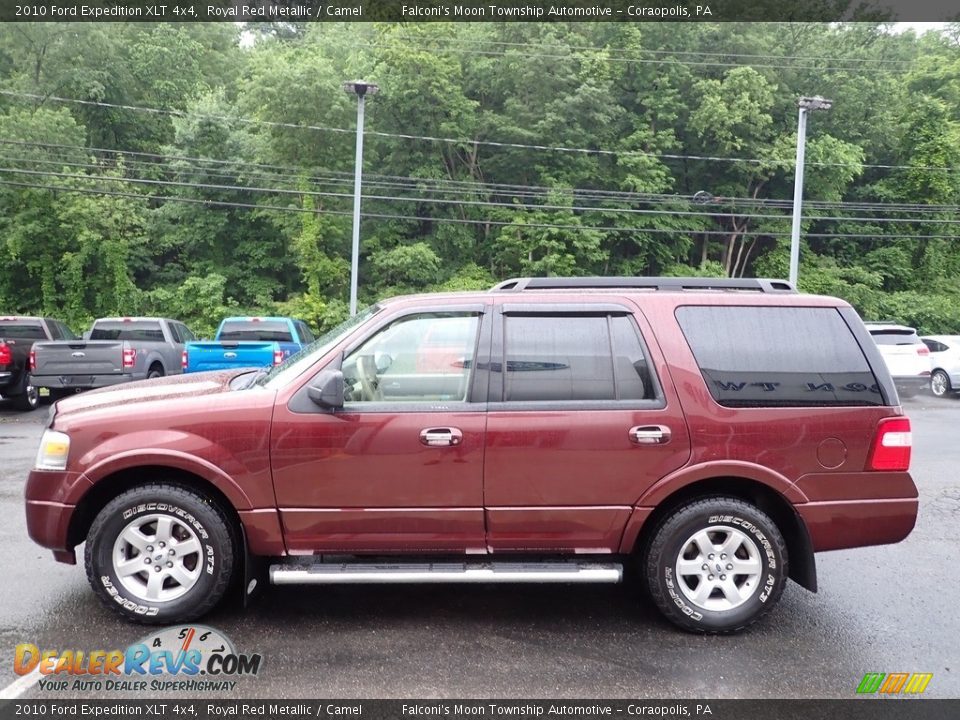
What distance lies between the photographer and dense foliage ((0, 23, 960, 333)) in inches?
1270

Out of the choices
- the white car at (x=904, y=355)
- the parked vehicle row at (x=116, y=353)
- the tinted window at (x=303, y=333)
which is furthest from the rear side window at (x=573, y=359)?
the white car at (x=904, y=355)

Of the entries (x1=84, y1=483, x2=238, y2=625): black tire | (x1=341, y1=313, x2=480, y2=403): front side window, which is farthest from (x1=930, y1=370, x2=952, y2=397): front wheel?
(x1=84, y1=483, x2=238, y2=625): black tire

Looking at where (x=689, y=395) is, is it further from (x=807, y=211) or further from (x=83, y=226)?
(x=807, y=211)

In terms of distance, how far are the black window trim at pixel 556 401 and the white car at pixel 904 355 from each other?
15029 millimetres

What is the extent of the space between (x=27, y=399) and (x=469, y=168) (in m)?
24.4

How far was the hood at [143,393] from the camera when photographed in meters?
4.31

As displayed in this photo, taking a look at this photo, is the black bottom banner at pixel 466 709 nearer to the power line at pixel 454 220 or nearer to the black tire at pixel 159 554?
the black tire at pixel 159 554

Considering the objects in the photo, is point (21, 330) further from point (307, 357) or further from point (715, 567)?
point (715, 567)

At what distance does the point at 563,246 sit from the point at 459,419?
95.3ft

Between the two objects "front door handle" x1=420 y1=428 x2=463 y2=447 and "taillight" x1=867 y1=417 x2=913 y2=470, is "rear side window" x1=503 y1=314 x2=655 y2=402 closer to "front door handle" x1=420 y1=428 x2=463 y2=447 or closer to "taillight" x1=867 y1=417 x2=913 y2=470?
"front door handle" x1=420 y1=428 x2=463 y2=447

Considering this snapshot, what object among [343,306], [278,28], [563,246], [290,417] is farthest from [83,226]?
[290,417]

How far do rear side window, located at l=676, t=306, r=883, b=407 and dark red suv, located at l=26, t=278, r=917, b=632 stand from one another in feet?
0.04

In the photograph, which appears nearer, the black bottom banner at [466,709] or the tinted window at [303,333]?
the black bottom banner at [466,709]

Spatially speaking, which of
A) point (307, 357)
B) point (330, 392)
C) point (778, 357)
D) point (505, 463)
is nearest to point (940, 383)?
point (778, 357)
